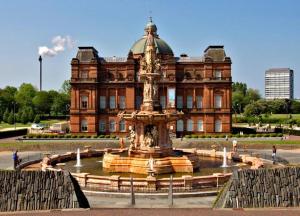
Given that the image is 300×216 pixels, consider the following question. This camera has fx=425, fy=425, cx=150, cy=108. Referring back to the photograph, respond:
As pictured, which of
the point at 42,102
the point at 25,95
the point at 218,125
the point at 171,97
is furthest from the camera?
the point at 25,95

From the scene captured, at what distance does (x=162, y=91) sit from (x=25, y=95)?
82806 millimetres

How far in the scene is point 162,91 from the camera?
76.8m

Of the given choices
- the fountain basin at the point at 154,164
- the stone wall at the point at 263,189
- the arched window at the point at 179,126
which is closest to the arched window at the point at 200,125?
the arched window at the point at 179,126

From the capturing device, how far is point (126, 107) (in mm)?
76000

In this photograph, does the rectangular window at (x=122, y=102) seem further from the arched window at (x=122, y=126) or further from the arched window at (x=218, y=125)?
the arched window at (x=218, y=125)

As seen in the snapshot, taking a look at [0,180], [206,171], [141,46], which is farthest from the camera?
[141,46]

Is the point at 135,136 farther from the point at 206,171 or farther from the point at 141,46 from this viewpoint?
the point at 141,46

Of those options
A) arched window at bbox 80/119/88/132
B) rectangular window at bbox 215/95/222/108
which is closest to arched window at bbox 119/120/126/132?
arched window at bbox 80/119/88/132

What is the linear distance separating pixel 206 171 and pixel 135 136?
260 inches

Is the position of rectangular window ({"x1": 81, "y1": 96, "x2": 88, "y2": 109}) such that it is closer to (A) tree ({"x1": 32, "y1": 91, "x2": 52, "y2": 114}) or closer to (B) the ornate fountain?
(B) the ornate fountain

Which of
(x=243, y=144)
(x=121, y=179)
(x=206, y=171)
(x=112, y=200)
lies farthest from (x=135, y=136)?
(x=243, y=144)

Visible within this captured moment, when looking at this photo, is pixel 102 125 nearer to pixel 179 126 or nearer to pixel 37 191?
pixel 179 126

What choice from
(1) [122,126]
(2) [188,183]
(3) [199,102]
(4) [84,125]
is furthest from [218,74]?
(2) [188,183]

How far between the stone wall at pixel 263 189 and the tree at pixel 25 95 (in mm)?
122425
